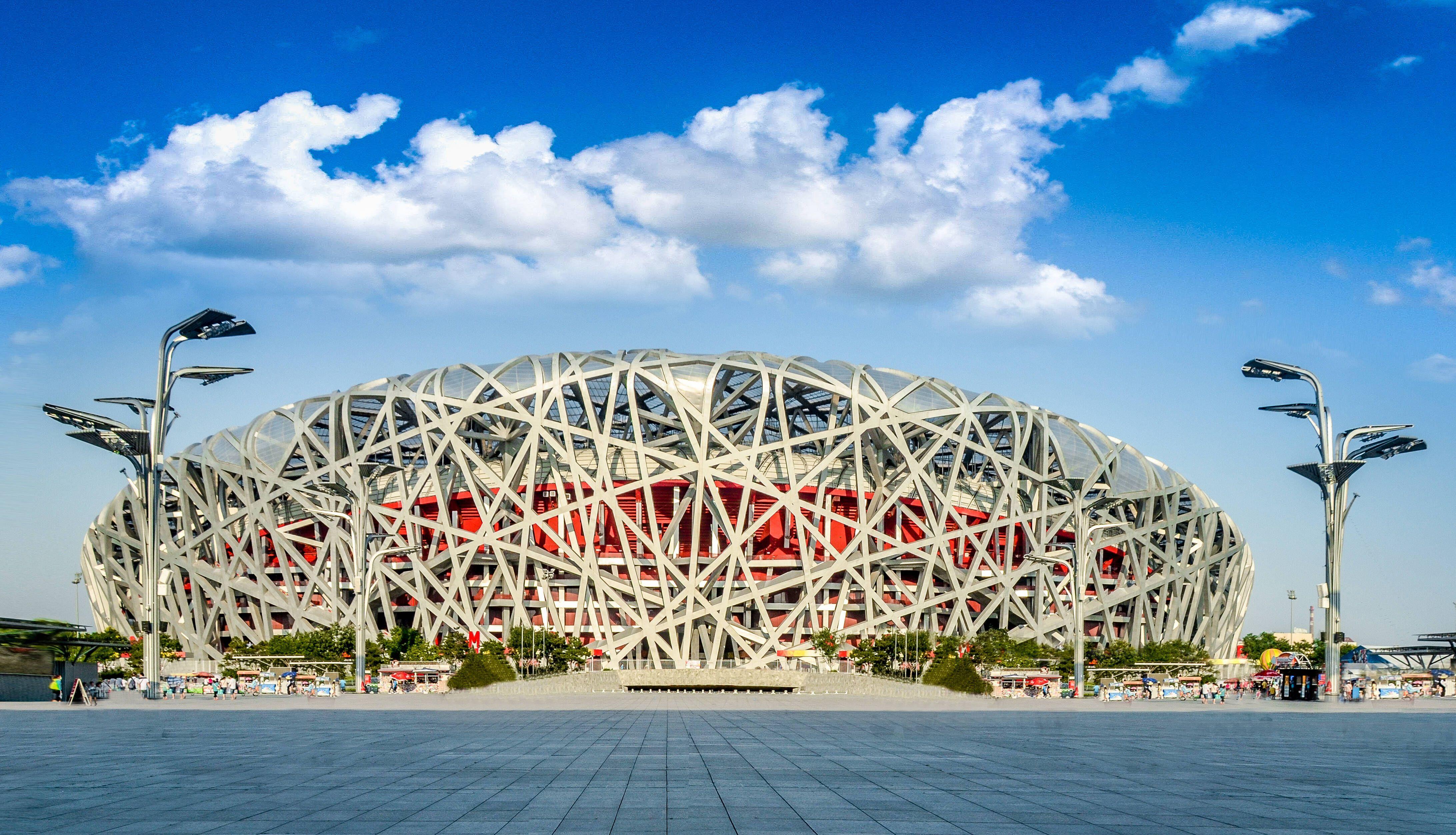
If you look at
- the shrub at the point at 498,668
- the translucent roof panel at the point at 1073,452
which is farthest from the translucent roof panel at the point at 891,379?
the shrub at the point at 498,668

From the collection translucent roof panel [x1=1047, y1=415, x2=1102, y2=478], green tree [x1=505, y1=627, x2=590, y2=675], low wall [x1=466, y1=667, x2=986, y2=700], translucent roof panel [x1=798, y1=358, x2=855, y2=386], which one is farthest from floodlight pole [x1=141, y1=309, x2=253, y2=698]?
translucent roof panel [x1=1047, y1=415, x2=1102, y2=478]

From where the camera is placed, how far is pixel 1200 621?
79.4m

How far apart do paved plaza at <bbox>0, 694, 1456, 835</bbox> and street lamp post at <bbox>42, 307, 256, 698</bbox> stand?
3.74 meters

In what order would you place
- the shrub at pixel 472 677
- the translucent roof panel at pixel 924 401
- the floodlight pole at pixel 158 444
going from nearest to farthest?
1. the floodlight pole at pixel 158 444
2. the shrub at pixel 472 677
3. the translucent roof panel at pixel 924 401

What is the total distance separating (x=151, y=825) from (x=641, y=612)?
6005 centimetres

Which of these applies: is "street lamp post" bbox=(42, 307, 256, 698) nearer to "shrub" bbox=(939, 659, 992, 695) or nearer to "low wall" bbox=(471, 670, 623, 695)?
"low wall" bbox=(471, 670, 623, 695)

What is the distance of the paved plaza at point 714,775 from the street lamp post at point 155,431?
374cm

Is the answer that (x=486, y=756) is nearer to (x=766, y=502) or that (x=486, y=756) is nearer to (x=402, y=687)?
(x=402, y=687)

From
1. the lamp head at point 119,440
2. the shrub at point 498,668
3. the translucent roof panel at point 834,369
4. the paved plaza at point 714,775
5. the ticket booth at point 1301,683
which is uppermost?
Answer: the translucent roof panel at point 834,369

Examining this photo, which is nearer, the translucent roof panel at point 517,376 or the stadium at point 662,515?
the stadium at point 662,515

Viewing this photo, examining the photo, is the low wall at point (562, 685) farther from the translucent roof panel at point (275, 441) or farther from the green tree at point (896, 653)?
the translucent roof panel at point (275, 441)

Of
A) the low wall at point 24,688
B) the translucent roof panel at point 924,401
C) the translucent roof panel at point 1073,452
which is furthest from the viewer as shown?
the translucent roof panel at point 1073,452

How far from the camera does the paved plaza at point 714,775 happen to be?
10406 millimetres

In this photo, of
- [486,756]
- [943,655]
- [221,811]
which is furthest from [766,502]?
[221,811]
